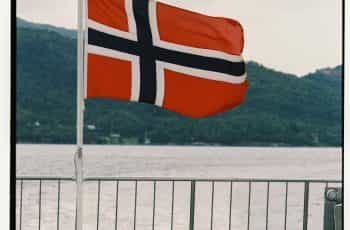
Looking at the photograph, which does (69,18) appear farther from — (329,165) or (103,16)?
(103,16)

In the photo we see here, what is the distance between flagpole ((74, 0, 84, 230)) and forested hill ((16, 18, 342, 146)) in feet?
42.5

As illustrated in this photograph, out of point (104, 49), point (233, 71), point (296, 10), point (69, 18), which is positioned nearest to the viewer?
point (104, 49)

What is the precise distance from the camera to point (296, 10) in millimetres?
26125

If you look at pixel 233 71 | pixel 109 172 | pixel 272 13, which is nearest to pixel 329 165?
pixel 109 172

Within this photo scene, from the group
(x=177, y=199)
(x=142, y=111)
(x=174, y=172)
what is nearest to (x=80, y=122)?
(x=177, y=199)

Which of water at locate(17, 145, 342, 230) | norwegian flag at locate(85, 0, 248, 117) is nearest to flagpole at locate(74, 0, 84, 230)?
norwegian flag at locate(85, 0, 248, 117)

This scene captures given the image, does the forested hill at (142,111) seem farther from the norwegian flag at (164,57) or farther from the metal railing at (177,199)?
the norwegian flag at (164,57)

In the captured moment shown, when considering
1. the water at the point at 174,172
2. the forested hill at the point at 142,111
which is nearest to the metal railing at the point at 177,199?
the water at the point at 174,172

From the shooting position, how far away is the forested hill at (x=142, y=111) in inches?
651

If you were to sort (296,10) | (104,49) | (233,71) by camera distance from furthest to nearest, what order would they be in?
(296,10)
(233,71)
(104,49)

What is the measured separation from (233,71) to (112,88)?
1.47 ft

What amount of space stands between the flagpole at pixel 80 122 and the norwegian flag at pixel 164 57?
4.9 inches

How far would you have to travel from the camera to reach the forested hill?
16531 mm

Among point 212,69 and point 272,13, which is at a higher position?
point 272,13
